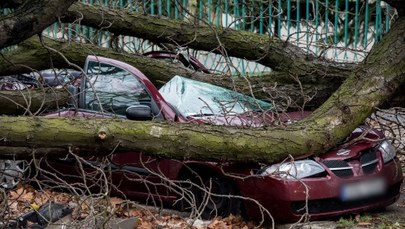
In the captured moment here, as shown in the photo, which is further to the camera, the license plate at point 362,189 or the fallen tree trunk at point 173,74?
the fallen tree trunk at point 173,74

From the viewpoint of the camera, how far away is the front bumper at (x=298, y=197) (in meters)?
7.46

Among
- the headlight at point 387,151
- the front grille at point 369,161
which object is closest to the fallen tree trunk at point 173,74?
the headlight at point 387,151

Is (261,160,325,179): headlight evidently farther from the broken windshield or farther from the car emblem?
the broken windshield

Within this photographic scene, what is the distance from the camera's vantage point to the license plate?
7676 millimetres

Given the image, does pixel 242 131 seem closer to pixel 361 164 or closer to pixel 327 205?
pixel 327 205

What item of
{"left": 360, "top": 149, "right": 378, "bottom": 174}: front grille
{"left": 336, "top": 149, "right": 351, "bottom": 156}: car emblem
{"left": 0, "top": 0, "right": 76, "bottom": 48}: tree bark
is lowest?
{"left": 360, "top": 149, "right": 378, "bottom": 174}: front grille

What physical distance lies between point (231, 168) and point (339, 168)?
37.1 inches

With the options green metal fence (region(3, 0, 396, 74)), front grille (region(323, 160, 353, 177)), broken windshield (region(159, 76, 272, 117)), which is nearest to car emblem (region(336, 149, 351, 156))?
front grille (region(323, 160, 353, 177))

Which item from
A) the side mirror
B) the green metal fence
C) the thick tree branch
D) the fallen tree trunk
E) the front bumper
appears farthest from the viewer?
the green metal fence

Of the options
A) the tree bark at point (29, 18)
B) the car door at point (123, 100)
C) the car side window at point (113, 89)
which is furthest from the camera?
the car side window at point (113, 89)

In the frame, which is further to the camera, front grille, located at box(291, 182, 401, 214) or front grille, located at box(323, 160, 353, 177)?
front grille, located at box(323, 160, 353, 177)

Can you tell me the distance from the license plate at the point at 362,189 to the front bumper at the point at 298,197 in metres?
0.03

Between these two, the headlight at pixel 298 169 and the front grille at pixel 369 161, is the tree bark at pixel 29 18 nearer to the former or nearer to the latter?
the headlight at pixel 298 169

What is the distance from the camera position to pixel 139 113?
7949 mm
